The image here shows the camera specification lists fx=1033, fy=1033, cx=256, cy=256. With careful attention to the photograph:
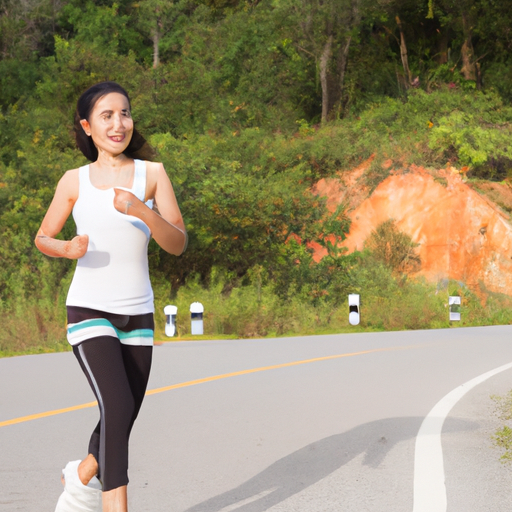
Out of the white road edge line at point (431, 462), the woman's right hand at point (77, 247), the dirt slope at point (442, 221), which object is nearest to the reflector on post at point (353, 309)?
the dirt slope at point (442, 221)

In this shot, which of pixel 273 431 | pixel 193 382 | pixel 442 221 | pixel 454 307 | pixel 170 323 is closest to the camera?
pixel 273 431

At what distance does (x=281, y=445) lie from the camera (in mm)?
8141

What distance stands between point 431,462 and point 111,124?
3.74 m

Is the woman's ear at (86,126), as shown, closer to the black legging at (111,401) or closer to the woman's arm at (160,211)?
the woman's arm at (160,211)

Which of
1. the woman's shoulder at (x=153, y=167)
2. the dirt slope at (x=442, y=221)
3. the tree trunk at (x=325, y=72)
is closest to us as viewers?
the woman's shoulder at (x=153, y=167)

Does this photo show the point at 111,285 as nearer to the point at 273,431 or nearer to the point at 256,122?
the point at 273,431

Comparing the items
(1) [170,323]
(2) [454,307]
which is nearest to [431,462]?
(1) [170,323]

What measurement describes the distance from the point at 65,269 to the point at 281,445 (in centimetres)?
1496

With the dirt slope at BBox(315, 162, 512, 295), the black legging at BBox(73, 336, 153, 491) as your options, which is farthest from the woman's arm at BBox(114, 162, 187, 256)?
the dirt slope at BBox(315, 162, 512, 295)

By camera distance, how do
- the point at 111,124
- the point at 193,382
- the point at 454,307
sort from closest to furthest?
the point at 111,124 < the point at 193,382 < the point at 454,307

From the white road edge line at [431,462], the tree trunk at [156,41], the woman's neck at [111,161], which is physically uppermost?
the tree trunk at [156,41]

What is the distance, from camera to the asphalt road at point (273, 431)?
21.2 feet

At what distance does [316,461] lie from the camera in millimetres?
7500

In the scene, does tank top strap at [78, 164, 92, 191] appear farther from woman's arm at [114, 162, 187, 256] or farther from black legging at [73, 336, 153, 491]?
black legging at [73, 336, 153, 491]
